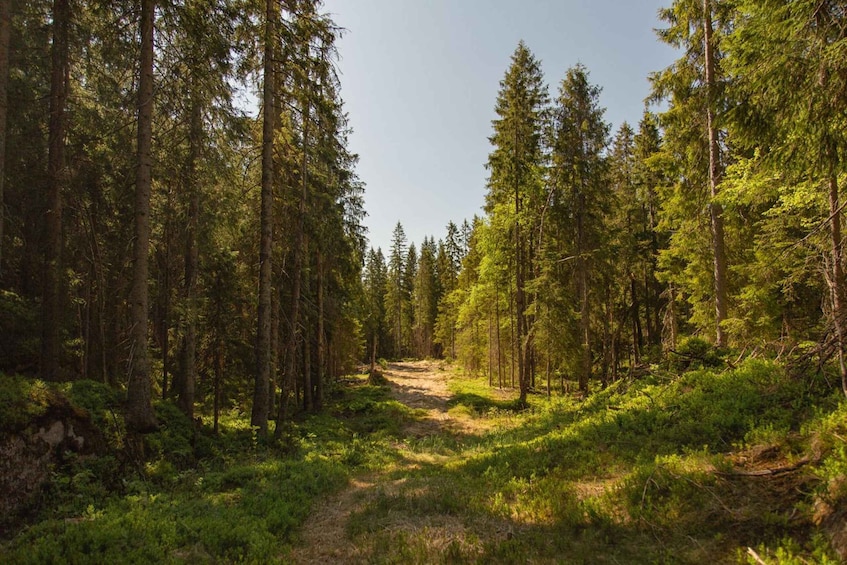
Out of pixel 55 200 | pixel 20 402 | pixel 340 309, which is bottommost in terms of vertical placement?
pixel 20 402

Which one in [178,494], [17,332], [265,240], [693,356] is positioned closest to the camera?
[178,494]

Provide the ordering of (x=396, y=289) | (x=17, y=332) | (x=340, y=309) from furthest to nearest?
(x=396, y=289) < (x=340, y=309) < (x=17, y=332)

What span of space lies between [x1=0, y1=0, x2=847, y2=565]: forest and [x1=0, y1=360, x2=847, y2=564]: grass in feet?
0.18

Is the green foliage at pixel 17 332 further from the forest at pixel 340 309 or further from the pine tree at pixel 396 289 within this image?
the pine tree at pixel 396 289

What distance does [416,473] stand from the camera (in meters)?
10.5

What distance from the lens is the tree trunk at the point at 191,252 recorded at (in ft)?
41.3

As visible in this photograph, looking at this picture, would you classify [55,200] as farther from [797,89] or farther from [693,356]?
[693,356]

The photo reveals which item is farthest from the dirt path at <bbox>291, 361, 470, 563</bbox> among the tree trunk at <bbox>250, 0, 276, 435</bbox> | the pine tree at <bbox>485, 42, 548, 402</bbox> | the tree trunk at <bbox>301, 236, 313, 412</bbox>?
the pine tree at <bbox>485, 42, 548, 402</bbox>

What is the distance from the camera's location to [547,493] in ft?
24.2

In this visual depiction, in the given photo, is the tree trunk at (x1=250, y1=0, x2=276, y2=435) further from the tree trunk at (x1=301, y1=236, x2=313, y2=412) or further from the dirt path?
the tree trunk at (x1=301, y1=236, x2=313, y2=412)

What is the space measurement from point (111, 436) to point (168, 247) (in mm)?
9592

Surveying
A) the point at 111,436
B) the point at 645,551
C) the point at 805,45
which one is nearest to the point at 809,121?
the point at 805,45

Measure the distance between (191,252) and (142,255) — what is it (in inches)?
135

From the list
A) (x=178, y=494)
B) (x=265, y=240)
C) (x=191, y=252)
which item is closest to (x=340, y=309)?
(x=191, y=252)
